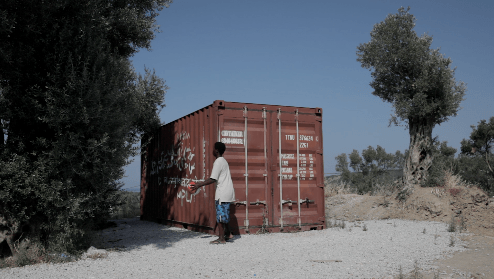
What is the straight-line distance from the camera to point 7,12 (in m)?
6.48

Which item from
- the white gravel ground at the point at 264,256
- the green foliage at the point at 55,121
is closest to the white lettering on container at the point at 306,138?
the white gravel ground at the point at 264,256

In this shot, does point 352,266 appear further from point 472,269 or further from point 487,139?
point 487,139

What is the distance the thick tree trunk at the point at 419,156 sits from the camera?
16.3 m

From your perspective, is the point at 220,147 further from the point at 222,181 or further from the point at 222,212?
the point at 222,212

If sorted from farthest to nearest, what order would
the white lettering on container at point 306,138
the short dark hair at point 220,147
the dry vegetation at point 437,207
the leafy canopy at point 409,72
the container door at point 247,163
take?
the leafy canopy at point 409,72, the dry vegetation at point 437,207, the white lettering on container at point 306,138, the container door at point 247,163, the short dark hair at point 220,147

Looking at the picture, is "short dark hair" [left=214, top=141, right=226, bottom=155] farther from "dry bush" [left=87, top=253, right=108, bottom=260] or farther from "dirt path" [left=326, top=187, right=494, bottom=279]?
"dirt path" [left=326, top=187, right=494, bottom=279]

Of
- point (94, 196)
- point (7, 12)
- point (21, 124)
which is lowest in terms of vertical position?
point (94, 196)

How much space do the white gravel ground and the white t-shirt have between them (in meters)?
1.02

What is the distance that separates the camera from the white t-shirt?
823 centimetres

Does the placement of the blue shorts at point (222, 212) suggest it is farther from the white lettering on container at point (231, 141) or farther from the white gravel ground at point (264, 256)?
the white lettering on container at point (231, 141)

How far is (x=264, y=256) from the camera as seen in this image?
6.85 metres

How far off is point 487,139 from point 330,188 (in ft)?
52.3

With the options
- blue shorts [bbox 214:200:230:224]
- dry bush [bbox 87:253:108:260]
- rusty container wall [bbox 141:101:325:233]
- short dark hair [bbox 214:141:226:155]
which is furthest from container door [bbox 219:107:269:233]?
dry bush [bbox 87:253:108:260]

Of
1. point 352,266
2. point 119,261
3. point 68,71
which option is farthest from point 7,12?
point 352,266
